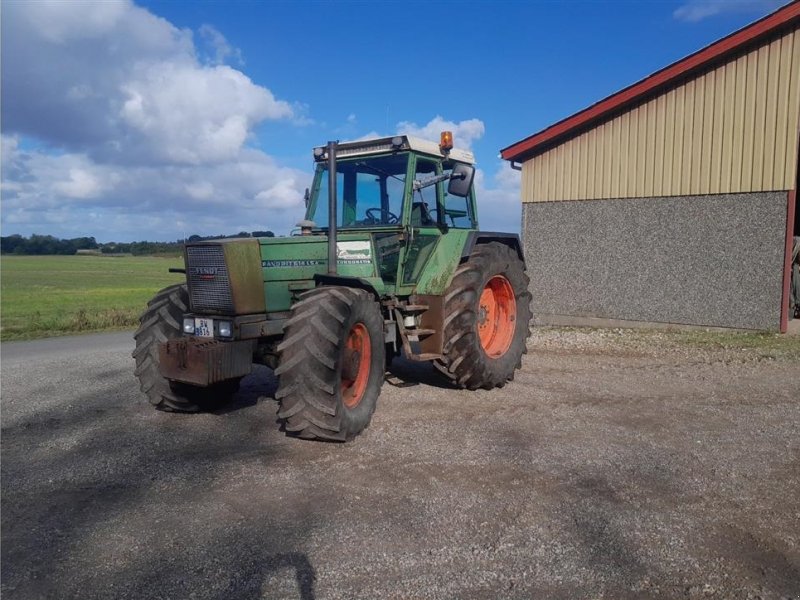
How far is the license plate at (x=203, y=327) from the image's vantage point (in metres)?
5.77

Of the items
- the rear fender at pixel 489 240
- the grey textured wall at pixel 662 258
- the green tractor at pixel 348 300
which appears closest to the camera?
the green tractor at pixel 348 300

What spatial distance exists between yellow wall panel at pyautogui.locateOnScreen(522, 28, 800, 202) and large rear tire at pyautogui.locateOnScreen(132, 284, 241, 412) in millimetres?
8888

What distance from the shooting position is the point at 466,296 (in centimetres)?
691

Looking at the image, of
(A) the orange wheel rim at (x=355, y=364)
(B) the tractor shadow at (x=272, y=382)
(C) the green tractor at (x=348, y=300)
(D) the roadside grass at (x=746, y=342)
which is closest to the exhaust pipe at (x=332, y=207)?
(C) the green tractor at (x=348, y=300)

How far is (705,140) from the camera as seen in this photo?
11.5 metres

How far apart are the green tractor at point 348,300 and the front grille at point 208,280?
0.01 metres

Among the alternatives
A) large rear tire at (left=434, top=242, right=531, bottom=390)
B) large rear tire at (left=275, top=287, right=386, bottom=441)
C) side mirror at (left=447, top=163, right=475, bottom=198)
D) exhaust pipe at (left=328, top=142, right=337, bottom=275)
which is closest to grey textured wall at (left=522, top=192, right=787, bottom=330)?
large rear tire at (left=434, top=242, right=531, bottom=390)

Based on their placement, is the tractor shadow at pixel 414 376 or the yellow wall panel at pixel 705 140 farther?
the yellow wall panel at pixel 705 140

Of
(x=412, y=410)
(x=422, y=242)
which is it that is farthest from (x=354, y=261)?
(x=412, y=410)

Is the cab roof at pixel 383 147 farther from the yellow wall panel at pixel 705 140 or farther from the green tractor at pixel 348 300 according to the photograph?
the yellow wall panel at pixel 705 140

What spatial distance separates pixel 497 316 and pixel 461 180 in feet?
7.33

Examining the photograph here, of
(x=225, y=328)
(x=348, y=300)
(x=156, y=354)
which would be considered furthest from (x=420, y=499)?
(x=156, y=354)

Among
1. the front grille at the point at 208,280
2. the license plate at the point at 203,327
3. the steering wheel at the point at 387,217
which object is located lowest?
the license plate at the point at 203,327

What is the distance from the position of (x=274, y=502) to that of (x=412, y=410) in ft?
8.26
